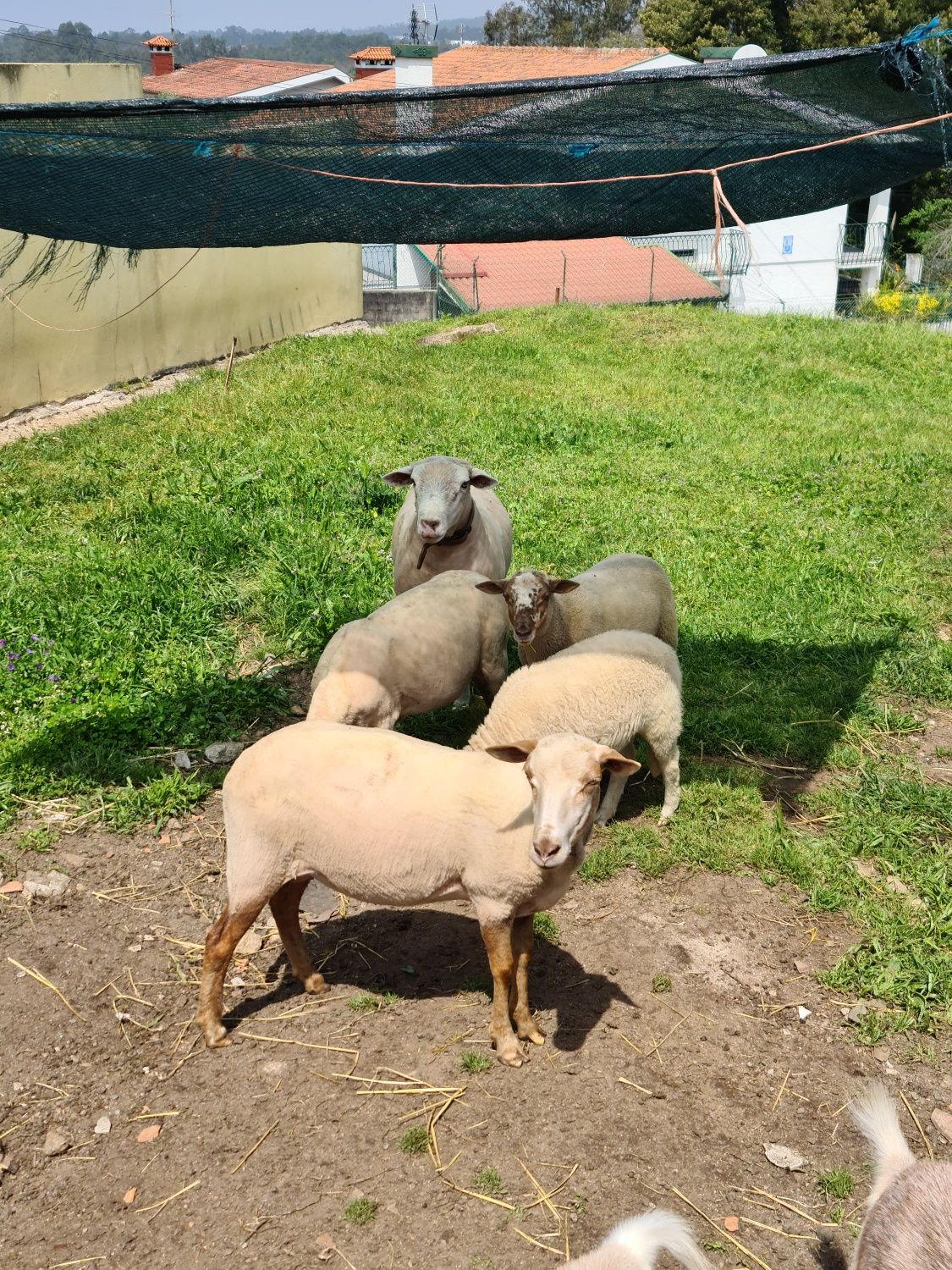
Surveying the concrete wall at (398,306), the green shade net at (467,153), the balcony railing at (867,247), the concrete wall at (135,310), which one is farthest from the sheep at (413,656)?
the balcony railing at (867,247)

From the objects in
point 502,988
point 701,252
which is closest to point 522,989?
point 502,988

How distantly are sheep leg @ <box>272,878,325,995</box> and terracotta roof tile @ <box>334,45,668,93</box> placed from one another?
32.0m

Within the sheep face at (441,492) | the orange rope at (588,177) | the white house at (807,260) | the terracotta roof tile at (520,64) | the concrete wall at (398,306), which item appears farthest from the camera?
the white house at (807,260)

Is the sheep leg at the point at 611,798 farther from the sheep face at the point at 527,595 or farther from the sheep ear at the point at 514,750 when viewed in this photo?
the sheep ear at the point at 514,750

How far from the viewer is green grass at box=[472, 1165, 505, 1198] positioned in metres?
3.56

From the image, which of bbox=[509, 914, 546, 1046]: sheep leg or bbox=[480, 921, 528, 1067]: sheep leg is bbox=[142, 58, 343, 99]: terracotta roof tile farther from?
bbox=[480, 921, 528, 1067]: sheep leg

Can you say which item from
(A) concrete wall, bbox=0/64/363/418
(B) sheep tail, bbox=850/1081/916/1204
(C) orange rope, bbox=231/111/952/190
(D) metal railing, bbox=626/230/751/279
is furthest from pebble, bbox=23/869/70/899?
(D) metal railing, bbox=626/230/751/279

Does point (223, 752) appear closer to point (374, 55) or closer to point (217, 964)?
A: point (217, 964)

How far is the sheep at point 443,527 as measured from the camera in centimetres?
645

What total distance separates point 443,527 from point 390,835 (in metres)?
2.70

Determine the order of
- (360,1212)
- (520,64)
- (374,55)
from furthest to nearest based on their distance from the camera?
(374,55) < (520,64) < (360,1212)

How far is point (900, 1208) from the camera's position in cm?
281

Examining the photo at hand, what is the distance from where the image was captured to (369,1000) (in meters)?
4.45

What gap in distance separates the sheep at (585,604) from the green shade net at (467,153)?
5.80ft
